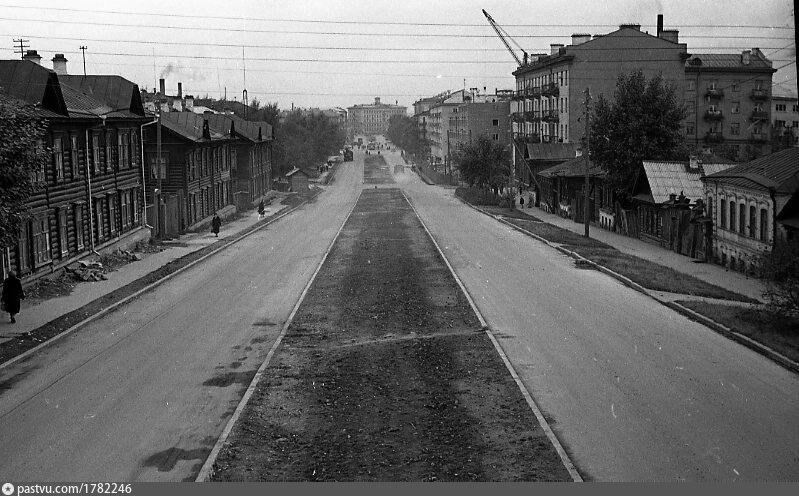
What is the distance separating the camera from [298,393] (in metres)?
16.9

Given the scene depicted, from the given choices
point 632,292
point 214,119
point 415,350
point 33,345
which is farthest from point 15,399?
point 214,119

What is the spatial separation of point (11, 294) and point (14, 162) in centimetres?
459

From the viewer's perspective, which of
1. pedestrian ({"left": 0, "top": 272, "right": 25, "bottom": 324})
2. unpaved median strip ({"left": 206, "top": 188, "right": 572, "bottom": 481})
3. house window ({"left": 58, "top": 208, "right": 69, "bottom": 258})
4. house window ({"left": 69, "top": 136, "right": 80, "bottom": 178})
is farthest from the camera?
house window ({"left": 69, "top": 136, "right": 80, "bottom": 178})

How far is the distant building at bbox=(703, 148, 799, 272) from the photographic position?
32031 millimetres

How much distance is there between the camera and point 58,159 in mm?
33000

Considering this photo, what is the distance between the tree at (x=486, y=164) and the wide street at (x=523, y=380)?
51.5 m

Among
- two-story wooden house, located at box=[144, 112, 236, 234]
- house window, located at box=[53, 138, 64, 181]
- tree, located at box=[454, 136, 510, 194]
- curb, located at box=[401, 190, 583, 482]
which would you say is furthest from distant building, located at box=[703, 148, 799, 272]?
tree, located at box=[454, 136, 510, 194]

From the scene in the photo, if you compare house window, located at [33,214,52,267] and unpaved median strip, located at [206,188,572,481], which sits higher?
house window, located at [33,214,52,267]

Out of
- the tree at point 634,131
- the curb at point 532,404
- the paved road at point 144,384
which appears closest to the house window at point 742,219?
the curb at point 532,404

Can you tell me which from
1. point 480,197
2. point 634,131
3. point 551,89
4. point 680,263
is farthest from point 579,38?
point 680,263

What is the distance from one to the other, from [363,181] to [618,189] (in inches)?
2758

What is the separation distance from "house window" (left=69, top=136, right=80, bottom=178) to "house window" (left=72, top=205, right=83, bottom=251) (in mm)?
1352

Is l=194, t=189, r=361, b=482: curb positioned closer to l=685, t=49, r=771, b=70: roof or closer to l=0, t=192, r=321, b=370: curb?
l=0, t=192, r=321, b=370: curb

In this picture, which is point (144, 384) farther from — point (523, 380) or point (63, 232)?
point (63, 232)
